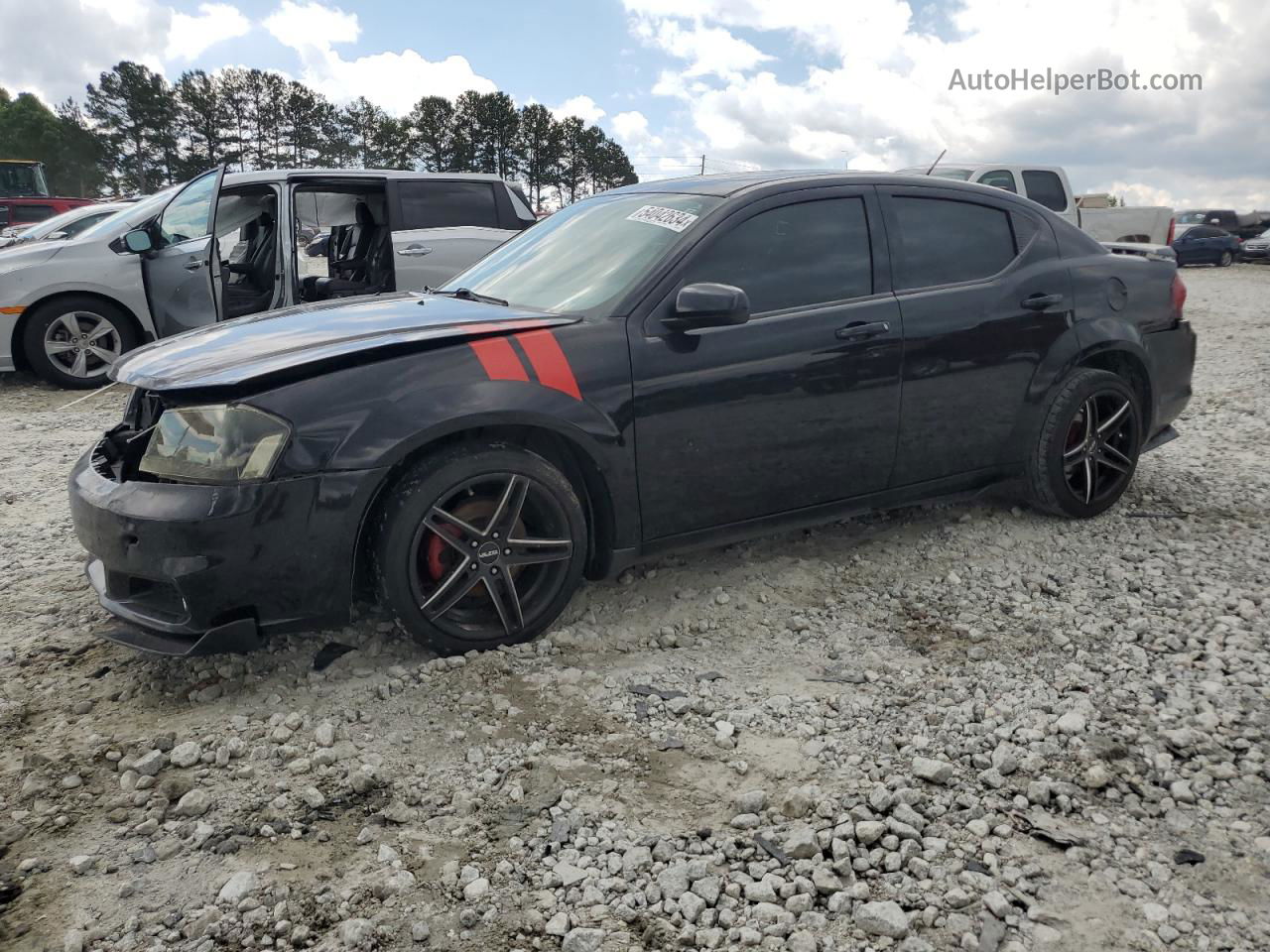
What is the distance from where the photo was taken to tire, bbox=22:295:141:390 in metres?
8.61

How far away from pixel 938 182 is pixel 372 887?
369cm

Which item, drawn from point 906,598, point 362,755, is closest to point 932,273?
point 906,598

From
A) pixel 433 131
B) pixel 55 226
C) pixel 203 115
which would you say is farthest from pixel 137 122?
pixel 55 226

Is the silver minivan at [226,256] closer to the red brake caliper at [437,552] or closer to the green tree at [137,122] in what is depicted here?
the red brake caliper at [437,552]

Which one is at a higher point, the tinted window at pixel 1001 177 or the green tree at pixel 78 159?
the green tree at pixel 78 159

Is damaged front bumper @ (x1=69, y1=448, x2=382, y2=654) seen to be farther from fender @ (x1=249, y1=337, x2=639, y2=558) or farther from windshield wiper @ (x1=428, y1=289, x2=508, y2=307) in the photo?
windshield wiper @ (x1=428, y1=289, x2=508, y2=307)

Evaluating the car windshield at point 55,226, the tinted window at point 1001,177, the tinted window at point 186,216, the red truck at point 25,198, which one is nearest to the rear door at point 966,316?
the tinted window at point 186,216

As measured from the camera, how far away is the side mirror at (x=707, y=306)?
11.2ft

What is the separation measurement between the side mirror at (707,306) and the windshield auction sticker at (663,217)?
40 cm

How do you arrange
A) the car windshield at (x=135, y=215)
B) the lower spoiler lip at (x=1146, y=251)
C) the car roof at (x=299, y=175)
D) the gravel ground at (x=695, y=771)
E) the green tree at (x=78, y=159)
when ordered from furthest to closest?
the green tree at (x=78, y=159) → the car windshield at (x=135, y=215) → the car roof at (x=299, y=175) → the lower spoiler lip at (x=1146, y=251) → the gravel ground at (x=695, y=771)

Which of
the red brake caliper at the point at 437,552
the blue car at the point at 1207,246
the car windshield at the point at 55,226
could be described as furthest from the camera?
the blue car at the point at 1207,246

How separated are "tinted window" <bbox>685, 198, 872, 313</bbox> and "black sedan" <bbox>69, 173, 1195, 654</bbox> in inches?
0.4

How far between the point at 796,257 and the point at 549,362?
3.94ft

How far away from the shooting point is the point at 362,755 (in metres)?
2.83
